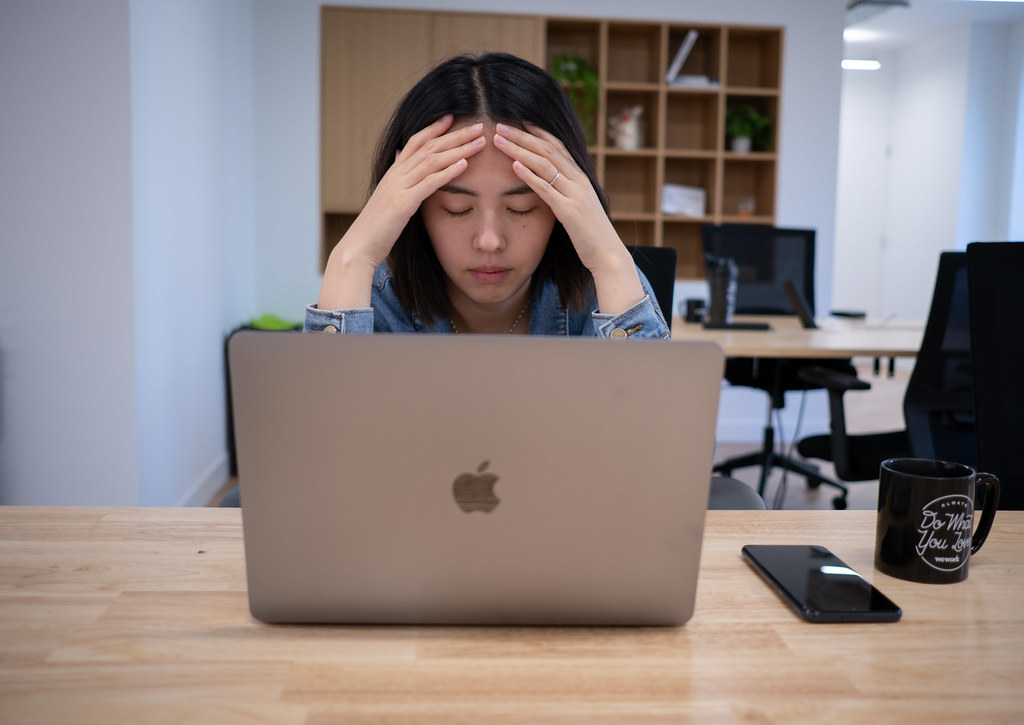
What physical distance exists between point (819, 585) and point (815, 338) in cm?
221

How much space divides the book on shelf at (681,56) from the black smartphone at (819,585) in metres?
4.41

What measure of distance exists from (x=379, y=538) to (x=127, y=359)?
6.91ft

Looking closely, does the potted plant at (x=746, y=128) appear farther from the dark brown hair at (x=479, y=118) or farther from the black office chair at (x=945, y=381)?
the dark brown hair at (x=479, y=118)

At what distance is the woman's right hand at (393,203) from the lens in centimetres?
116

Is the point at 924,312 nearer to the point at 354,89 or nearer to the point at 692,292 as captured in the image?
the point at 692,292

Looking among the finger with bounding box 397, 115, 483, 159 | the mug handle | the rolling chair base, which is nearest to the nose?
the finger with bounding box 397, 115, 483, 159

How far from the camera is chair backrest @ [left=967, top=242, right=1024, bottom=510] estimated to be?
137cm

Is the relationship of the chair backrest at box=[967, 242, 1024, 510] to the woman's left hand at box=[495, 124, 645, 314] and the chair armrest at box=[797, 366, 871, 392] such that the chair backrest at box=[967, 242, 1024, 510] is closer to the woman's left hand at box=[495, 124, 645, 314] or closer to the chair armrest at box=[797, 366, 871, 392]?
the woman's left hand at box=[495, 124, 645, 314]

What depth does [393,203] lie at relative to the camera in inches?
46.8

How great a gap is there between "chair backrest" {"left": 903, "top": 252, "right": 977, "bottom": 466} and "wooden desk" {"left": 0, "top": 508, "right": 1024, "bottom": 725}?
1.53m

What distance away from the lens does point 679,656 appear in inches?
24.7

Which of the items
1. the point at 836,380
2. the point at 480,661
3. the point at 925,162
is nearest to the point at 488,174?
the point at 480,661

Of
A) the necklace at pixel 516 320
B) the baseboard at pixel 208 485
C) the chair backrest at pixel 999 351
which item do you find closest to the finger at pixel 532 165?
the necklace at pixel 516 320

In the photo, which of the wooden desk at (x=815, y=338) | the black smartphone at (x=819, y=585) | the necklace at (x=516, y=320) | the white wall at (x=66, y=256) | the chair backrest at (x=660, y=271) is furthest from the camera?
the wooden desk at (x=815, y=338)
